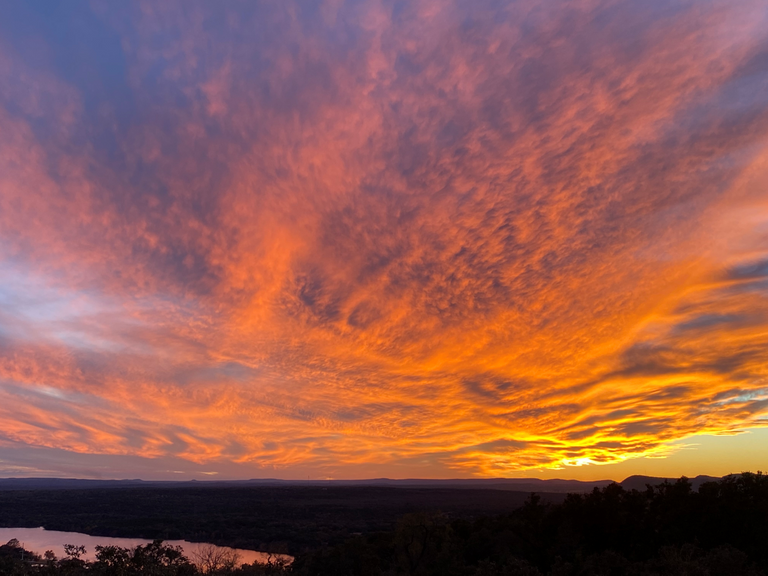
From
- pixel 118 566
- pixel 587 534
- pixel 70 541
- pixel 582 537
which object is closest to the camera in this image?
pixel 118 566

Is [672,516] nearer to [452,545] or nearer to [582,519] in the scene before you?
[582,519]

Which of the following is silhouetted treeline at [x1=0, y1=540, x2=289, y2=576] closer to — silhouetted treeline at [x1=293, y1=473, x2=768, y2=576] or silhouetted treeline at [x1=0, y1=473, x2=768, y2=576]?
silhouetted treeline at [x1=0, y1=473, x2=768, y2=576]

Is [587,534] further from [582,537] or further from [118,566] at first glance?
[118,566]

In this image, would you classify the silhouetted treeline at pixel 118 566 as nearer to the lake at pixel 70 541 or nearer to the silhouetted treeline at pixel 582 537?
the silhouetted treeline at pixel 582 537

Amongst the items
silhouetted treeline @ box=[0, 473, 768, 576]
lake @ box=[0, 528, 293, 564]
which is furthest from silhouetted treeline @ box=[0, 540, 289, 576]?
lake @ box=[0, 528, 293, 564]

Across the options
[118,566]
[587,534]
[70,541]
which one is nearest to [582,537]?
[587,534]

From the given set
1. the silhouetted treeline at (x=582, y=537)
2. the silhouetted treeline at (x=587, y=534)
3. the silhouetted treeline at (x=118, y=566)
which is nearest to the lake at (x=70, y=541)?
the silhouetted treeline at (x=582, y=537)

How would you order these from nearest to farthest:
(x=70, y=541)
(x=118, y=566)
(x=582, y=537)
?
(x=118, y=566) → (x=582, y=537) → (x=70, y=541)

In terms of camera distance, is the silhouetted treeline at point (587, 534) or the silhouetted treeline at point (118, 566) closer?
the silhouetted treeline at point (118, 566)
